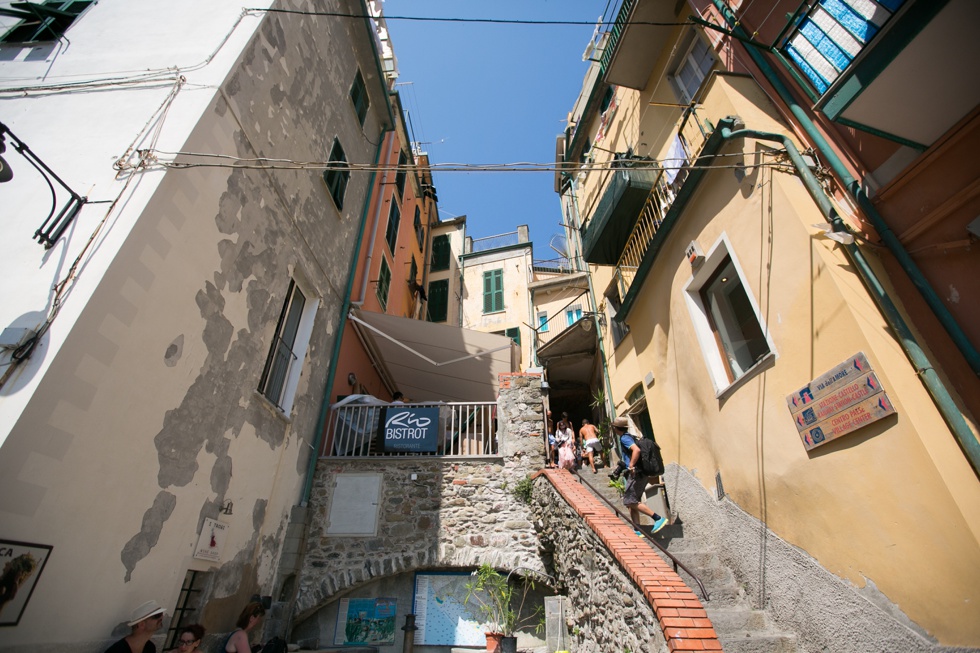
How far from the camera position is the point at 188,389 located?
16.6 feet

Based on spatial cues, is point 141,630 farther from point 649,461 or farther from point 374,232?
point 374,232

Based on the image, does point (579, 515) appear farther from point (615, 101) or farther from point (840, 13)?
point (615, 101)

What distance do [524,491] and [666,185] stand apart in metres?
5.78

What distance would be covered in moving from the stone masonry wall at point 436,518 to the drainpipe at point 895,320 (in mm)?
5689

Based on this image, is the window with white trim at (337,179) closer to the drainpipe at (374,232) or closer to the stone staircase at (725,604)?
the drainpipe at (374,232)

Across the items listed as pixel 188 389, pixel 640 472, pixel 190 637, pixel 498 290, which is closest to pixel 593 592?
pixel 640 472

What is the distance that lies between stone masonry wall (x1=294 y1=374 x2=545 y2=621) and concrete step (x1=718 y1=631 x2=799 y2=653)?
396cm

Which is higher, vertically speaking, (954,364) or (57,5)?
(57,5)

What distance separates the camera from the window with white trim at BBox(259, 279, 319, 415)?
7.14 metres

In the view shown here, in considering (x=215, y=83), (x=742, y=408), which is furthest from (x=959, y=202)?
(x=215, y=83)

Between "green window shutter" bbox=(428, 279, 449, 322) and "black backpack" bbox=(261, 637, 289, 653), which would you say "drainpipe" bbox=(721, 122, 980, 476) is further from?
"green window shutter" bbox=(428, 279, 449, 322)

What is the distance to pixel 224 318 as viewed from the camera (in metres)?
5.70

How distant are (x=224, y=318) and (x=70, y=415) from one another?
A: 7.26ft

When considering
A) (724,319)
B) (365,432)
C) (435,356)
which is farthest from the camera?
(435,356)
